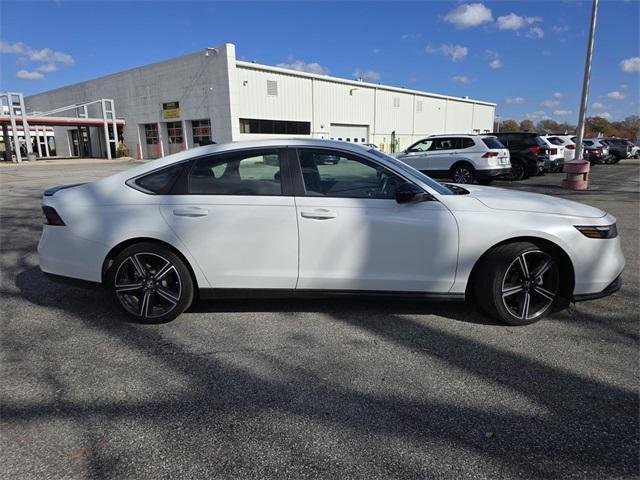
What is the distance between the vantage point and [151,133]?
131 ft

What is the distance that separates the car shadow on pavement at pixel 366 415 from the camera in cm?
222

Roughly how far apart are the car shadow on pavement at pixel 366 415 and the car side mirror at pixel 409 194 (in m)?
1.13

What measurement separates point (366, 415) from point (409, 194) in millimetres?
1778

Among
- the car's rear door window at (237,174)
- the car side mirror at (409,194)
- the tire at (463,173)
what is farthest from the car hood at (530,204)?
the tire at (463,173)

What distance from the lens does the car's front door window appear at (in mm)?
3754

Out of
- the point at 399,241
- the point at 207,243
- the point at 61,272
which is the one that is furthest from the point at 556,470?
the point at 61,272

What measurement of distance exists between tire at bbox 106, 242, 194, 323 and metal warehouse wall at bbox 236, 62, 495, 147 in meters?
30.1

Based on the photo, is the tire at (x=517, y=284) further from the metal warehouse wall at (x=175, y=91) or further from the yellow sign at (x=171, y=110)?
the yellow sign at (x=171, y=110)

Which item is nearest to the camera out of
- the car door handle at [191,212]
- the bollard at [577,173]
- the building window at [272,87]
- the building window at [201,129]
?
the car door handle at [191,212]

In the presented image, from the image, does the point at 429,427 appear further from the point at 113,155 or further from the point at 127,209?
the point at 113,155

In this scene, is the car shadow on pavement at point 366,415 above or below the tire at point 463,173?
below

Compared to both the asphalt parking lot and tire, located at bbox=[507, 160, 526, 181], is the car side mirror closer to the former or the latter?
the asphalt parking lot

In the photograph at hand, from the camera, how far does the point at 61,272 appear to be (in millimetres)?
3924

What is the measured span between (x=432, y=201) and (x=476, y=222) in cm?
39
